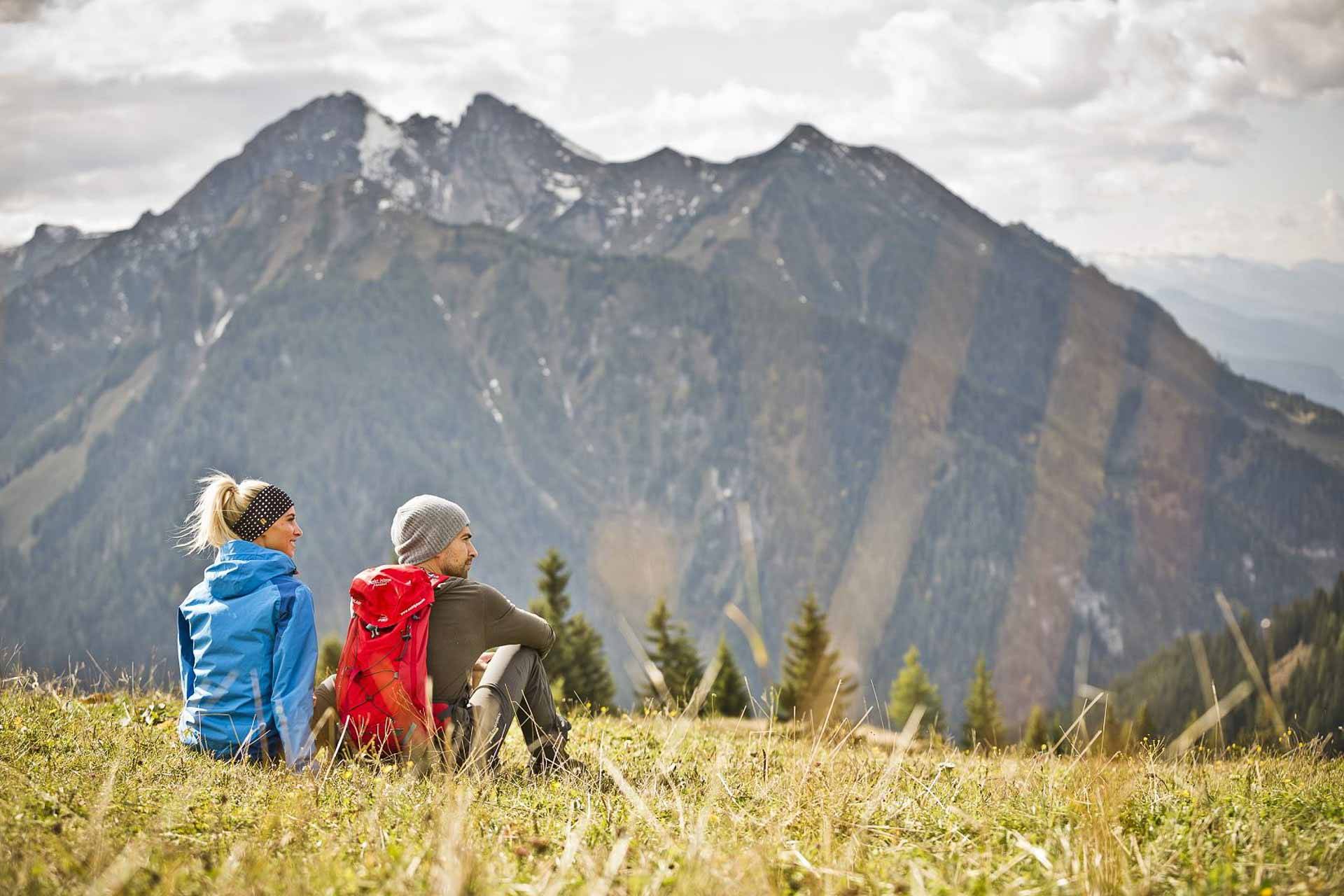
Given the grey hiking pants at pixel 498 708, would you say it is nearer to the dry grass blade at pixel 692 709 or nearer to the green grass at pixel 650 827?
the green grass at pixel 650 827

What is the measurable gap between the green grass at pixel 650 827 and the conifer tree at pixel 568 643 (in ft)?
117

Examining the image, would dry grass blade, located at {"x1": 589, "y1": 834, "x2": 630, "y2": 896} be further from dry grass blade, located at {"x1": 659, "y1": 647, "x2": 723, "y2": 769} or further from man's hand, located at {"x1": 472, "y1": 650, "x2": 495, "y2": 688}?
man's hand, located at {"x1": 472, "y1": 650, "x2": 495, "y2": 688}

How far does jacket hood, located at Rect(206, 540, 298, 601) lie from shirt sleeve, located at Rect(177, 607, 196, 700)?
418mm

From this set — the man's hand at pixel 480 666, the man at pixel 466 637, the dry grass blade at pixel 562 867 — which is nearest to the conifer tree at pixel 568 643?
the man's hand at pixel 480 666

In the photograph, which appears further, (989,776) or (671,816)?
(989,776)

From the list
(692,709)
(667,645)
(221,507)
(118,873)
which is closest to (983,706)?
(667,645)

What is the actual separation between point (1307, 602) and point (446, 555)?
126 m

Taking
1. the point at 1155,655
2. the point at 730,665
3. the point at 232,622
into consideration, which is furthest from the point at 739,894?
the point at 1155,655

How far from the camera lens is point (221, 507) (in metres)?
7.11

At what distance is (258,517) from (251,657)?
36.3 inches

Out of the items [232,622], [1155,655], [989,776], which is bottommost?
[1155,655]

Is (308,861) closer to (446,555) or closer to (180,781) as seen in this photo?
(180,781)

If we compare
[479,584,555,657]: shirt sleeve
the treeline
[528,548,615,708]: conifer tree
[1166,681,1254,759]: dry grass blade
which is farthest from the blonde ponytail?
[528,548,615,708]: conifer tree

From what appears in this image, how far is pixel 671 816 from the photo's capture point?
19.1ft
